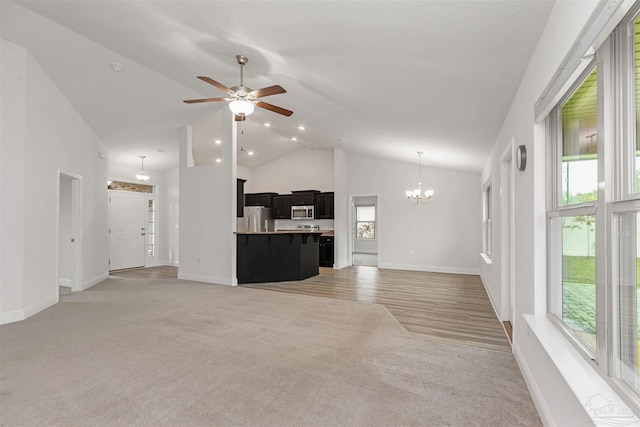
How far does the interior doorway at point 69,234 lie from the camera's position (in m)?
5.88

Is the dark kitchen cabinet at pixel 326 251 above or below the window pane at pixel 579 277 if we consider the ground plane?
below

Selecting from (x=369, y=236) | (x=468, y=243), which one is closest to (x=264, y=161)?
(x=369, y=236)

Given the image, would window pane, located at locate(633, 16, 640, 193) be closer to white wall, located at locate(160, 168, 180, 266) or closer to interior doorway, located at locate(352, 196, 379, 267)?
white wall, located at locate(160, 168, 180, 266)

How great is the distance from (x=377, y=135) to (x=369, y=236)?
714cm

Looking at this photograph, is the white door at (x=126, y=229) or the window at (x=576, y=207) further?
the white door at (x=126, y=229)

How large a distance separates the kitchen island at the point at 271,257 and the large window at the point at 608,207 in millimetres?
5515

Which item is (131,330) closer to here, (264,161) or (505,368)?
(505,368)

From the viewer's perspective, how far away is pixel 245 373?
8.75ft

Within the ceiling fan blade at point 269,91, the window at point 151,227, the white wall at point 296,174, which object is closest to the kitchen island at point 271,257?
the white wall at point 296,174

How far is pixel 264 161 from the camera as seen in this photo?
10.4 meters

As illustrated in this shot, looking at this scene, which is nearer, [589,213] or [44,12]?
[589,213]

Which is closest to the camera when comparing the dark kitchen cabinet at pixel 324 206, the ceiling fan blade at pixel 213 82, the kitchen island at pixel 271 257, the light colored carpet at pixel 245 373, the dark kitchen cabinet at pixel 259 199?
the light colored carpet at pixel 245 373

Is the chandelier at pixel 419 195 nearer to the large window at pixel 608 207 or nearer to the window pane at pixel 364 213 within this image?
the window pane at pixel 364 213

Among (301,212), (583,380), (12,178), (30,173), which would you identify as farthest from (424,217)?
(12,178)
